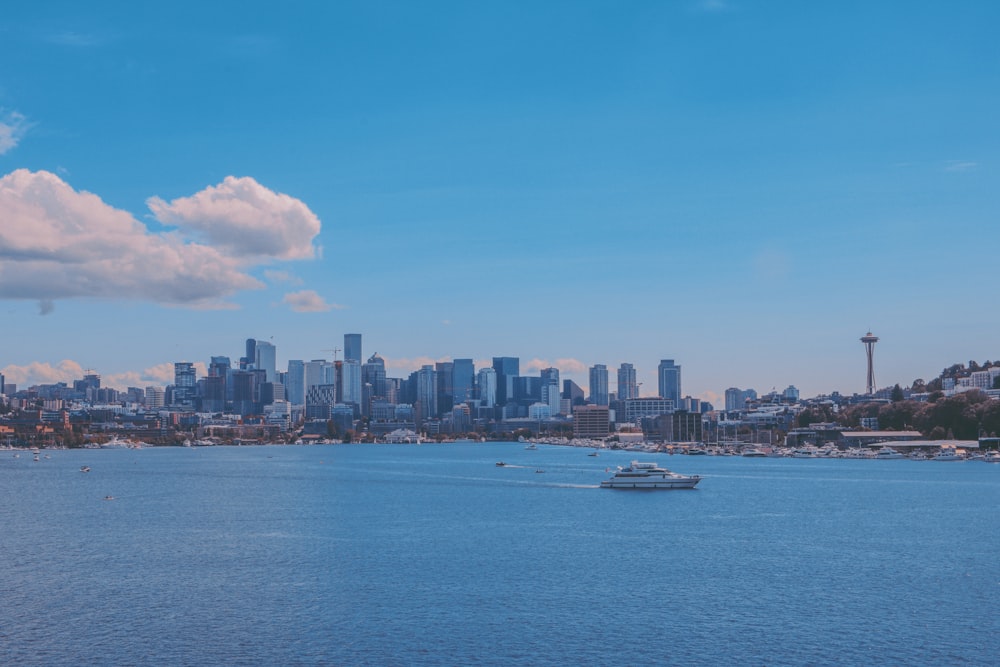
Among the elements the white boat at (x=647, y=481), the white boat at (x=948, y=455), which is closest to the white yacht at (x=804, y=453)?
the white boat at (x=948, y=455)

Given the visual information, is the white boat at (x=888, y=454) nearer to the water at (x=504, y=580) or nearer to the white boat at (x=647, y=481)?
the white boat at (x=647, y=481)

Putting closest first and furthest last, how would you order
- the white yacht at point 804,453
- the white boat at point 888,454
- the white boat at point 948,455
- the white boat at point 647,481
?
the white boat at point 647,481 < the white boat at point 948,455 < the white boat at point 888,454 < the white yacht at point 804,453

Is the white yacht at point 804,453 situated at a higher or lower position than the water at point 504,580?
lower

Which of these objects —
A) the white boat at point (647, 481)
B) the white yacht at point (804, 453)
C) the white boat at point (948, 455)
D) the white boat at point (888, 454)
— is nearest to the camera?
the white boat at point (647, 481)

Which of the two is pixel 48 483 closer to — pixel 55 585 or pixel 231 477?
pixel 231 477

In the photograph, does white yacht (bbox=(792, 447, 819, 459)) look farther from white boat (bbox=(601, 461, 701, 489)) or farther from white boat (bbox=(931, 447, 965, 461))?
white boat (bbox=(601, 461, 701, 489))

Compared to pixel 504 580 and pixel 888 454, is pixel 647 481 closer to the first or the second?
pixel 504 580

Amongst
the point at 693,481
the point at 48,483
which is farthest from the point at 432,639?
the point at 48,483

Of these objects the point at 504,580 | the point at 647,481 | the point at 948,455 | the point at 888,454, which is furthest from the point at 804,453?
the point at 504,580

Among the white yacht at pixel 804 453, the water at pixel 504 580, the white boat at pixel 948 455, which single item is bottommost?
the white yacht at pixel 804 453

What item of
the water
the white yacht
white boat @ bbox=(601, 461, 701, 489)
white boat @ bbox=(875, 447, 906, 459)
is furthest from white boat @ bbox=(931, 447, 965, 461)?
white boat @ bbox=(601, 461, 701, 489)
